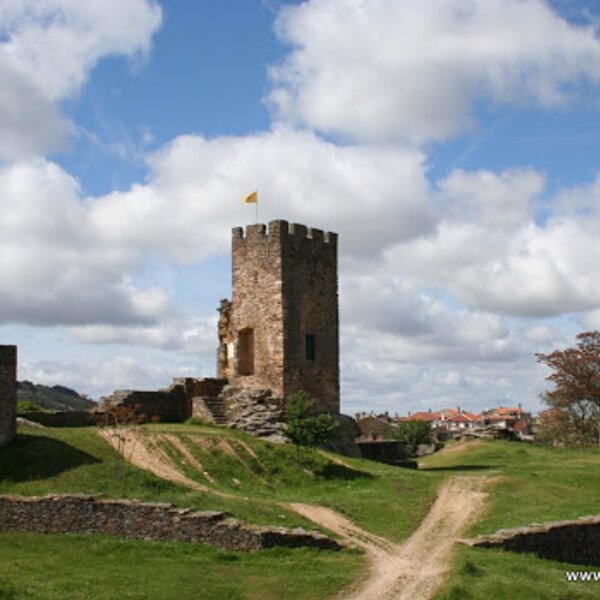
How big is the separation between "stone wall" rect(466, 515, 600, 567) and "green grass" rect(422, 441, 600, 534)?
0.88m

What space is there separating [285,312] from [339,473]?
8406 mm

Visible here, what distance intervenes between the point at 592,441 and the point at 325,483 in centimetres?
3100

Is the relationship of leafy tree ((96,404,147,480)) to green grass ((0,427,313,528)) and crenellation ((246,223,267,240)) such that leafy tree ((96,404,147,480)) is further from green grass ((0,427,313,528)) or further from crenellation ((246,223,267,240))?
crenellation ((246,223,267,240))

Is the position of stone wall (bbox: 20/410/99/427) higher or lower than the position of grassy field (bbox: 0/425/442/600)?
higher

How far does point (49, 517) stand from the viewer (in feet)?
65.9

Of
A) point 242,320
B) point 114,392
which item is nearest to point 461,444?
point 242,320

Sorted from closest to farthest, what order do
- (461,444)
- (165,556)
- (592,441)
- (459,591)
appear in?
(459,591)
(165,556)
(461,444)
(592,441)

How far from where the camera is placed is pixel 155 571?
16.3 m

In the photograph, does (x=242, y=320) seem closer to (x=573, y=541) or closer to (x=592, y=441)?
(x=573, y=541)

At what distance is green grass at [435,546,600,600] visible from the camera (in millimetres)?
15414

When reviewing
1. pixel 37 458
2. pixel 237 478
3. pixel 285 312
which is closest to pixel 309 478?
pixel 237 478

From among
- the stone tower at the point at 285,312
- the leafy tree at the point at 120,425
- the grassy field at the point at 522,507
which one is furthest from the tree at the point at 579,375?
the leafy tree at the point at 120,425

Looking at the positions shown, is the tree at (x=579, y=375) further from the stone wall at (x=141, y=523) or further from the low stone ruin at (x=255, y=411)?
the stone wall at (x=141, y=523)

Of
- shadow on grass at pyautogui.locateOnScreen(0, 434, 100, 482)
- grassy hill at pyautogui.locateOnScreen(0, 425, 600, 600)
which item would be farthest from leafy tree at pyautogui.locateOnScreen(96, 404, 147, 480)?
shadow on grass at pyautogui.locateOnScreen(0, 434, 100, 482)
